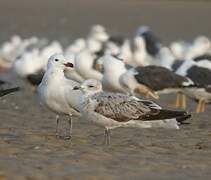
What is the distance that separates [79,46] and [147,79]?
9624mm

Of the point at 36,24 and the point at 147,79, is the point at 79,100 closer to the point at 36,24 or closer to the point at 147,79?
the point at 147,79

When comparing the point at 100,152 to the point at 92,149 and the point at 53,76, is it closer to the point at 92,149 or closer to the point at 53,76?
the point at 92,149

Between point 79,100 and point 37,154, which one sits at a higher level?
point 79,100

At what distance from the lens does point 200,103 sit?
49.8ft

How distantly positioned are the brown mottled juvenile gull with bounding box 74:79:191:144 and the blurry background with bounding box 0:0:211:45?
22534 mm

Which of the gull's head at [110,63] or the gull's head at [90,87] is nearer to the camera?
the gull's head at [90,87]

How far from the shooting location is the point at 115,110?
9695 millimetres

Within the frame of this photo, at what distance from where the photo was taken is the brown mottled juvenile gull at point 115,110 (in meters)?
9.62

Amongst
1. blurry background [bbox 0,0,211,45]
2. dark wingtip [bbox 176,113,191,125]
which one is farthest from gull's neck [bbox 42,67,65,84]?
blurry background [bbox 0,0,211,45]

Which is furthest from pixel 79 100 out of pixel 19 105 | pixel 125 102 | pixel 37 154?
pixel 19 105

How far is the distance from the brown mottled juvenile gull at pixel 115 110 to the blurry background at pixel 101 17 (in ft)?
73.9

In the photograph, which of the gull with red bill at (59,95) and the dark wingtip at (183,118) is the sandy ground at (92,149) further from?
the gull with red bill at (59,95)

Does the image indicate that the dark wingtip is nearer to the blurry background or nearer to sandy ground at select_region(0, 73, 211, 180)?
sandy ground at select_region(0, 73, 211, 180)

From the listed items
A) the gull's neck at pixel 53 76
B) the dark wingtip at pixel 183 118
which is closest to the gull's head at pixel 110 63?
the gull's neck at pixel 53 76
